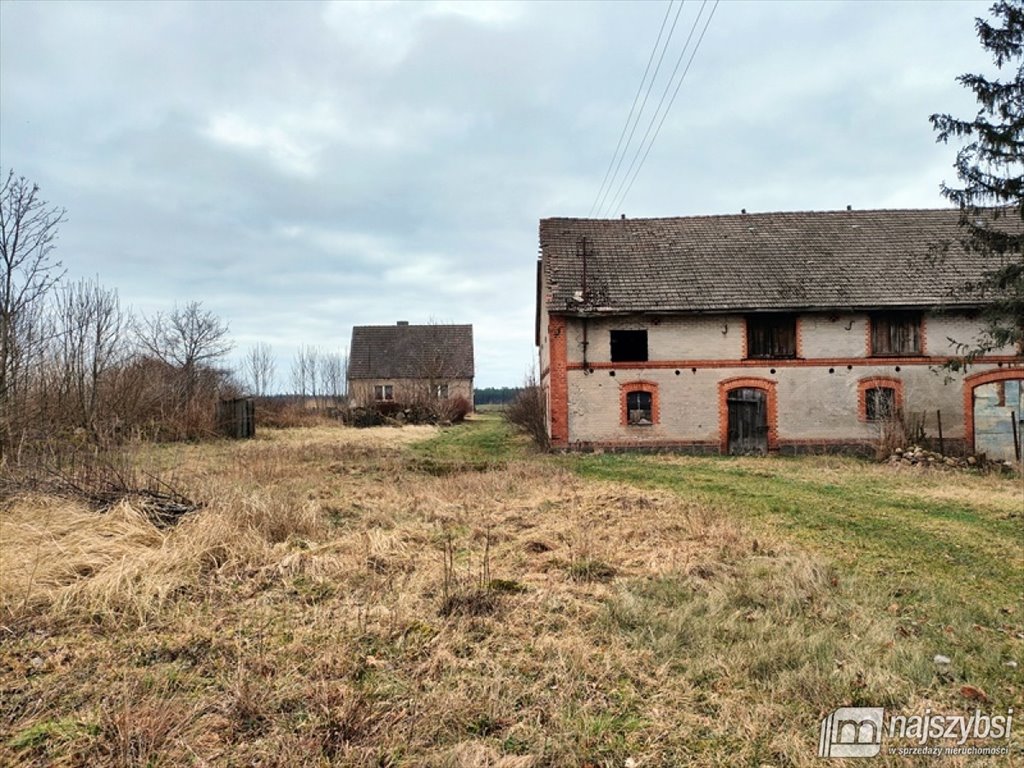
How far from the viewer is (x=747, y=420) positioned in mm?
18391

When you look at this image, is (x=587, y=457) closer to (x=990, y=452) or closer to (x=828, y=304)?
(x=828, y=304)

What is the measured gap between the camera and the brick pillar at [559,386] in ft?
60.3

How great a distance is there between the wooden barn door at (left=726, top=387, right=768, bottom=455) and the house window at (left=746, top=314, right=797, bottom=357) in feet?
4.19

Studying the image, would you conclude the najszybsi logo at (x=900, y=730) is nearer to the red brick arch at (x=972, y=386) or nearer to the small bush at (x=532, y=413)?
the small bush at (x=532, y=413)

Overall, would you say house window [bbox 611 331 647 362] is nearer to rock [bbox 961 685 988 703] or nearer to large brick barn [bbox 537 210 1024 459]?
large brick barn [bbox 537 210 1024 459]

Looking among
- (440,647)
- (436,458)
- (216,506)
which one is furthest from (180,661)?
(436,458)

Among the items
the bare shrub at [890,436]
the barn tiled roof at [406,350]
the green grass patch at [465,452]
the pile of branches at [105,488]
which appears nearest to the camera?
the pile of branches at [105,488]

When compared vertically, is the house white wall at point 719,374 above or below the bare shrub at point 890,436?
above

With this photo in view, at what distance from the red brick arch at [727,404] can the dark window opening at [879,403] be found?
2775 millimetres

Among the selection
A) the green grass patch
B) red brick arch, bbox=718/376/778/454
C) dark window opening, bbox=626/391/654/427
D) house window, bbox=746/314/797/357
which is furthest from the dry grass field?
house window, bbox=746/314/797/357

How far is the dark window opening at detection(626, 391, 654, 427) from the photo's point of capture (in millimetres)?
18453

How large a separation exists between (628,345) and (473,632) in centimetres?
1546

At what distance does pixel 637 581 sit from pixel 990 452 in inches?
678

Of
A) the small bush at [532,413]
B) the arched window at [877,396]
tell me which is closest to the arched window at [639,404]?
the small bush at [532,413]
